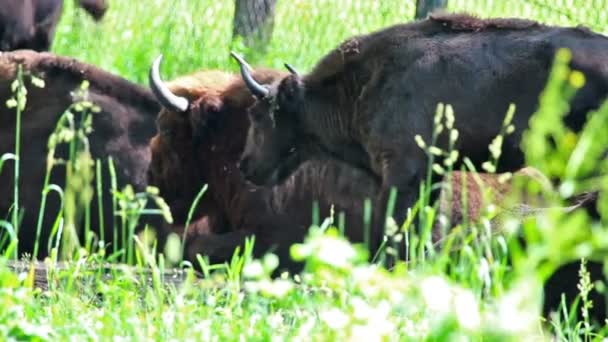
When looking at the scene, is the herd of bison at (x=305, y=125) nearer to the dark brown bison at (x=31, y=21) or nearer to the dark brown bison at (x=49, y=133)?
the dark brown bison at (x=49, y=133)

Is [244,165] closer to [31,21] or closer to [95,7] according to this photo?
[95,7]

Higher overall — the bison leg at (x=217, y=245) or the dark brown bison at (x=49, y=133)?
the dark brown bison at (x=49, y=133)

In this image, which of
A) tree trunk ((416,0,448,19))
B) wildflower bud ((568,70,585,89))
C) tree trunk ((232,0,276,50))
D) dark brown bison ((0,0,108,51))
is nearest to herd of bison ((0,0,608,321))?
wildflower bud ((568,70,585,89))

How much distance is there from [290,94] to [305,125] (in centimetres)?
20

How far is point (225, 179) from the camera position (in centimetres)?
793

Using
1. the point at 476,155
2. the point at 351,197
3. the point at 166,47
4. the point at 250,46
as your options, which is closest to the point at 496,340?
the point at 476,155

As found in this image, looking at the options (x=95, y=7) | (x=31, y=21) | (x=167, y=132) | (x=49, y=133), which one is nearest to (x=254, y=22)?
(x=95, y=7)

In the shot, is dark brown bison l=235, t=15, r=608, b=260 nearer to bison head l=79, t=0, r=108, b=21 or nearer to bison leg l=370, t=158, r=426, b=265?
bison leg l=370, t=158, r=426, b=265

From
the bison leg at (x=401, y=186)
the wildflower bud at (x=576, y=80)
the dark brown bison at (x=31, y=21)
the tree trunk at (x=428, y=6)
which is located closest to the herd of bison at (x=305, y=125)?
the bison leg at (x=401, y=186)

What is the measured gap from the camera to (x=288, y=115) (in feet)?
25.0

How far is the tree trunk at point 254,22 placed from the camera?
11195 mm

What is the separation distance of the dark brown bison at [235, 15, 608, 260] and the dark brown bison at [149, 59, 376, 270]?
1.33ft

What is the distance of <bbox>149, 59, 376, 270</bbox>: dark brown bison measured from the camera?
7672mm

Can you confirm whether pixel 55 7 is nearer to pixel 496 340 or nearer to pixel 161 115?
pixel 161 115
